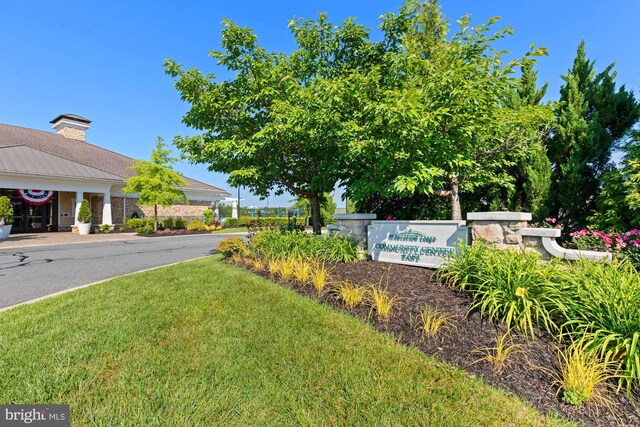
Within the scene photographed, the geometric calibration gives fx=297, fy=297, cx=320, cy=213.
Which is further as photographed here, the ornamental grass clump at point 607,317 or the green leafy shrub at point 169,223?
the green leafy shrub at point 169,223

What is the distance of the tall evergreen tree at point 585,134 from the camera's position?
6.68 metres

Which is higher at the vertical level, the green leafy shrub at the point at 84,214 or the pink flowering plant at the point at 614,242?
the green leafy shrub at the point at 84,214

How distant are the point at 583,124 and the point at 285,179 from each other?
7516 millimetres

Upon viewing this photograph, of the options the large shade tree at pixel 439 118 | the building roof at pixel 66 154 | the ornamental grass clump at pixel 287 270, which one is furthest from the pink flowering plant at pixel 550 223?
the building roof at pixel 66 154

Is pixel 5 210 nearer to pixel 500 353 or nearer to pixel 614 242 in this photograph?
pixel 500 353

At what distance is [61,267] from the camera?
8250 millimetres

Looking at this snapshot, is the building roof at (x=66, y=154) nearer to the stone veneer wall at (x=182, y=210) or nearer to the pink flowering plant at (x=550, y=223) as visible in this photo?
the stone veneer wall at (x=182, y=210)

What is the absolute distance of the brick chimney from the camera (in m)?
26.8

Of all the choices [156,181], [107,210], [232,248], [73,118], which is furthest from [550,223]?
[73,118]

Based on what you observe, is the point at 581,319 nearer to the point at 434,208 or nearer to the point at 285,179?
the point at 434,208

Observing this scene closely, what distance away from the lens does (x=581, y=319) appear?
3.19m

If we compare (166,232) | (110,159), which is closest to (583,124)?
(166,232)

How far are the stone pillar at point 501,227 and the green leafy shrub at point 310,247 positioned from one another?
269 centimetres

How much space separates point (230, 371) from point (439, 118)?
475 centimetres
